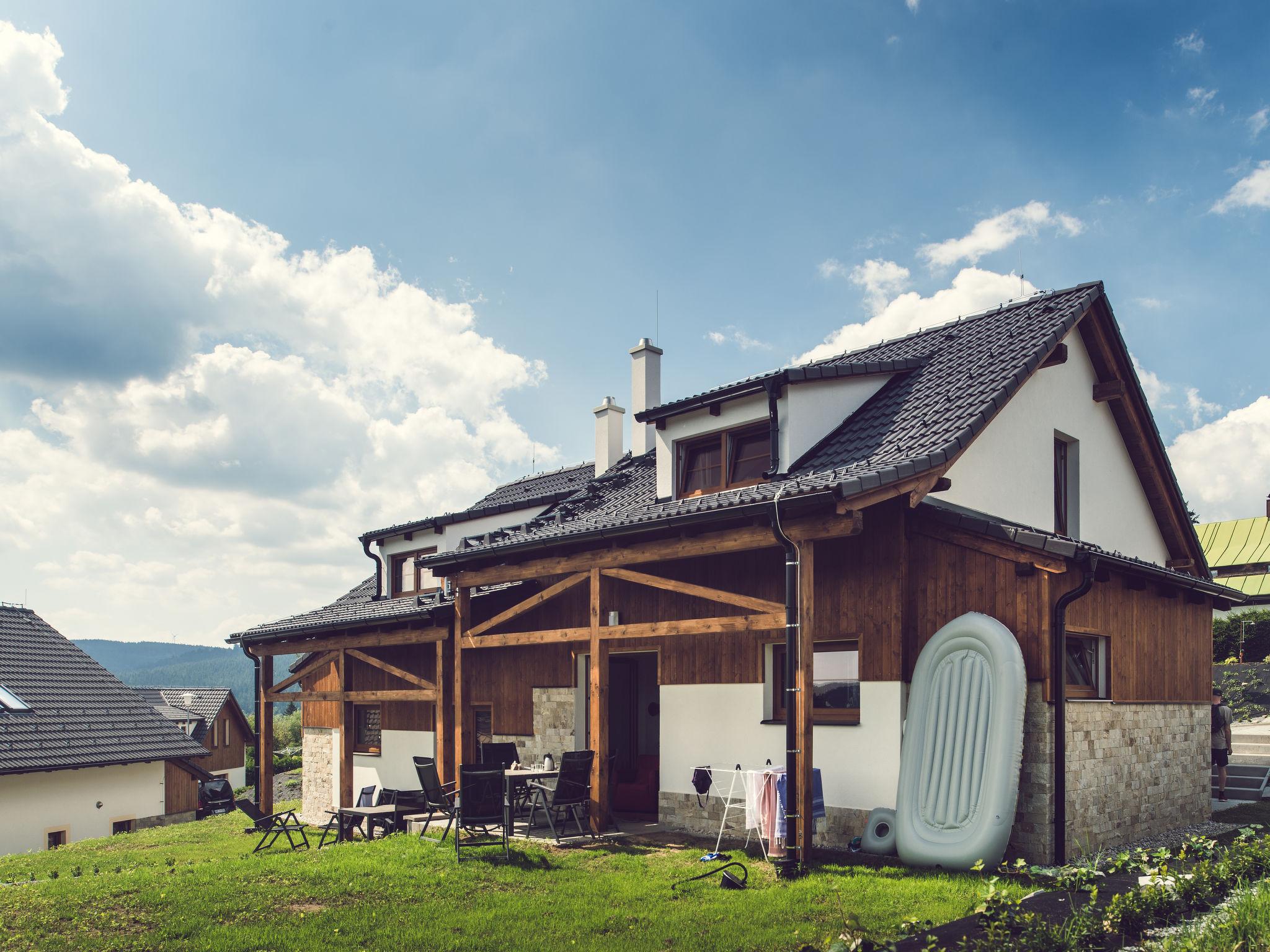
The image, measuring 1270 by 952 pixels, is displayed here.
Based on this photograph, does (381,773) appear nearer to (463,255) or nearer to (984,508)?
(463,255)

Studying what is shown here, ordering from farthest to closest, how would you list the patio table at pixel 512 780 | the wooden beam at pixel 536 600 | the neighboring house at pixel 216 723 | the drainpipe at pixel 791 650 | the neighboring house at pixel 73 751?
the neighboring house at pixel 216 723, the neighboring house at pixel 73 751, the wooden beam at pixel 536 600, the patio table at pixel 512 780, the drainpipe at pixel 791 650

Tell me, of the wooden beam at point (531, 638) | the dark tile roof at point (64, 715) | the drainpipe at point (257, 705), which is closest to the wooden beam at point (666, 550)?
the wooden beam at point (531, 638)

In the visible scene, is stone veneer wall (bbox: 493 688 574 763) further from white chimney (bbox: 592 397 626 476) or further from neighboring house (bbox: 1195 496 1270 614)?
neighboring house (bbox: 1195 496 1270 614)

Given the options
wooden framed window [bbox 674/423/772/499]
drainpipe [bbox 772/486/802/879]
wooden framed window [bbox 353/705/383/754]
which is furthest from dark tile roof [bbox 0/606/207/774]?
drainpipe [bbox 772/486/802/879]

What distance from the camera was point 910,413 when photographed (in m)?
11.5

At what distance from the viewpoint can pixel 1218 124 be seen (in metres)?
11.3

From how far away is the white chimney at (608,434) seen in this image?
734 inches

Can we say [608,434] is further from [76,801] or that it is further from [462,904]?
[76,801]

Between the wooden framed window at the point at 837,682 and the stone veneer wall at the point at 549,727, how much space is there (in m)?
4.34

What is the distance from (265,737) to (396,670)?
4.91m

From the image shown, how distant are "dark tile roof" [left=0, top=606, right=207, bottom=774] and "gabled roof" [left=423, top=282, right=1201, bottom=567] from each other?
11694 millimetres

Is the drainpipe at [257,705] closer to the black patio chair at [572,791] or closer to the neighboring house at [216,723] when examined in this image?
the black patio chair at [572,791]

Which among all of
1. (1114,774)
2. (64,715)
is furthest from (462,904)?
(64,715)

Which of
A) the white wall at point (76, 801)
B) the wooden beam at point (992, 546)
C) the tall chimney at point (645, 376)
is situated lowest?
the white wall at point (76, 801)
